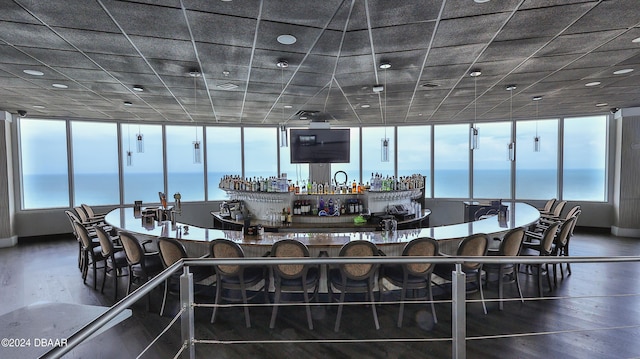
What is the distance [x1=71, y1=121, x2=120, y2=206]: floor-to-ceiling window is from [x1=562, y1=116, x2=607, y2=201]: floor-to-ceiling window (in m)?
11.7

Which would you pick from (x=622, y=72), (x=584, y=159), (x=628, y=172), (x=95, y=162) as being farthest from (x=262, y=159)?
(x=628, y=172)

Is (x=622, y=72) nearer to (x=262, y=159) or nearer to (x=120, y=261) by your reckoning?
(x=120, y=261)

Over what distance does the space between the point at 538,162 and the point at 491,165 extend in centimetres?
111

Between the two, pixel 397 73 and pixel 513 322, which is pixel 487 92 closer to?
pixel 397 73

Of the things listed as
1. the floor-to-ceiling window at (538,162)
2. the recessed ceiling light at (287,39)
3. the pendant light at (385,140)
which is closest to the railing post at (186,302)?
the recessed ceiling light at (287,39)

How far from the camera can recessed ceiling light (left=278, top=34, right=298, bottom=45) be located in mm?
3002

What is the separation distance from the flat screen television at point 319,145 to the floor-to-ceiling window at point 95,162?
5342mm

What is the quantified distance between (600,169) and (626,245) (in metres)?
2.30

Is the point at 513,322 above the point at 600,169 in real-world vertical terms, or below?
below

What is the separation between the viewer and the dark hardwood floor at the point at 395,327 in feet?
9.02

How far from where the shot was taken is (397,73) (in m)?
4.20

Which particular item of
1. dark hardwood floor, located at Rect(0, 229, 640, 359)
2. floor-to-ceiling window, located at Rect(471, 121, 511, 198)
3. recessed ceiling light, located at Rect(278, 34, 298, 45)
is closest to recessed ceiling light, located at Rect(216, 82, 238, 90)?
recessed ceiling light, located at Rect(278, 34, 298, 45)

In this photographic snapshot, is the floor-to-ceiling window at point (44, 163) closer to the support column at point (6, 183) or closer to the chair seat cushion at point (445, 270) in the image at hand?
the support column at point (6, 183)

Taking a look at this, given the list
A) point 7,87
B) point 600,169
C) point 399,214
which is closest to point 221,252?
point 399,214
